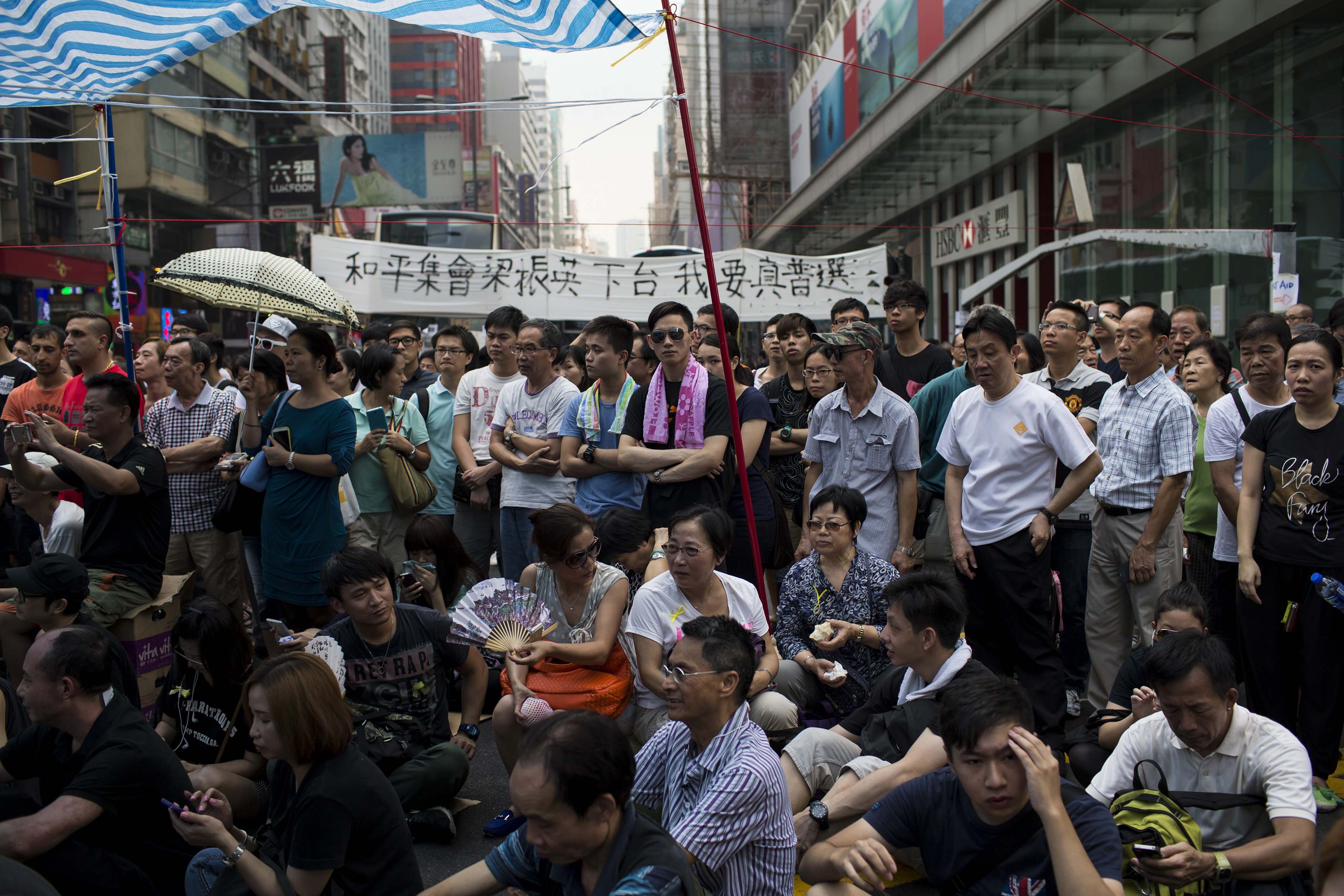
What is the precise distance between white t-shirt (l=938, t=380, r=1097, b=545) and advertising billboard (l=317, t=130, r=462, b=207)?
116 feet

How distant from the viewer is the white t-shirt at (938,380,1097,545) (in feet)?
15.2

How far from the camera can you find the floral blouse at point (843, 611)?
4414 millimetres

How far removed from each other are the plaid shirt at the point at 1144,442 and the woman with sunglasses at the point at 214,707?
3.96 metres

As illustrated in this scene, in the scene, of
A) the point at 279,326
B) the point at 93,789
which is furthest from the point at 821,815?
the point at 279,326

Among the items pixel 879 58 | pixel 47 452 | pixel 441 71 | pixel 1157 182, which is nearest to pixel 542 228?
pixel 441 71

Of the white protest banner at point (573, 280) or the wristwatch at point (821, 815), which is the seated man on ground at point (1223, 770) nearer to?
the wristwatch at point (821, 815)

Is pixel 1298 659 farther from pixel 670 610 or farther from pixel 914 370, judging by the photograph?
pixel 670 610

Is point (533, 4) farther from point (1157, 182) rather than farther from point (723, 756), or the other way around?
point (1157, 182)

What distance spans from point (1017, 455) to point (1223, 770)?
187cm

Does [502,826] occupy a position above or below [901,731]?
below

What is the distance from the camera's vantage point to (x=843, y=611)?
4.52m

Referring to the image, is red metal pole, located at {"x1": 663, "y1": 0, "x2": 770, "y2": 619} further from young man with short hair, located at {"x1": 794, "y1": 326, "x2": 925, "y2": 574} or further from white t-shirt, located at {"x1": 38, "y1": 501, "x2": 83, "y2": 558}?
white t-shirt, located at {"x1": 38, "y1": 501, "x2": 83, "y2": 558}

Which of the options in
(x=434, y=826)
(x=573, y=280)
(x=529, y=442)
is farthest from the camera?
(x=573, y=280)

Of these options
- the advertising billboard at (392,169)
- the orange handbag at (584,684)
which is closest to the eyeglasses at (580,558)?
the orange handbag at (584,684)
